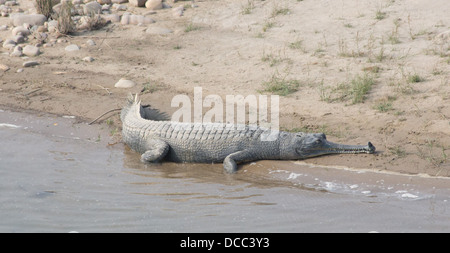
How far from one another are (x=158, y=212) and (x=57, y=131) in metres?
2.87

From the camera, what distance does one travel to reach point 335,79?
8.11m

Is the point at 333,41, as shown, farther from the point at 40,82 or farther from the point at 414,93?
the point at 40,82

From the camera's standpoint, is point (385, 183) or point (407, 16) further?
point (407, 16)

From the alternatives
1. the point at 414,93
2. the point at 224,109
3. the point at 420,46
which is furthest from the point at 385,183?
the point at 420,46

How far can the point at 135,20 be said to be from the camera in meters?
10.8

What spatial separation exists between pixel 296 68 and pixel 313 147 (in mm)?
2281

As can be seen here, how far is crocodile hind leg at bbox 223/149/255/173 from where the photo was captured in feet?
21.7

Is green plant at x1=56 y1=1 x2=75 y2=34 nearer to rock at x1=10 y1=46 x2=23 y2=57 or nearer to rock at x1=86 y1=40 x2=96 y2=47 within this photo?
rock at x1=86 y1=40 x2=96 y2=47

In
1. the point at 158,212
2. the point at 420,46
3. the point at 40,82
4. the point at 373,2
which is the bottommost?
the point at 158,212

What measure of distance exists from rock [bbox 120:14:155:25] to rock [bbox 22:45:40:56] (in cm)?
166

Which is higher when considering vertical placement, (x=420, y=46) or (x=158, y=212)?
(x=420, y=46)

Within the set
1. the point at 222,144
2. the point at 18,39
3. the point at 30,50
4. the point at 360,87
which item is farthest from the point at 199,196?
the point at 18,39

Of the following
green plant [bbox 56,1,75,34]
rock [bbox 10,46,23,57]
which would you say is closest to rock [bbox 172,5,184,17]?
green plant [bbox 56,1,75,34]

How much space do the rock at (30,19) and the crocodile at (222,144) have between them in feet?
15.3
